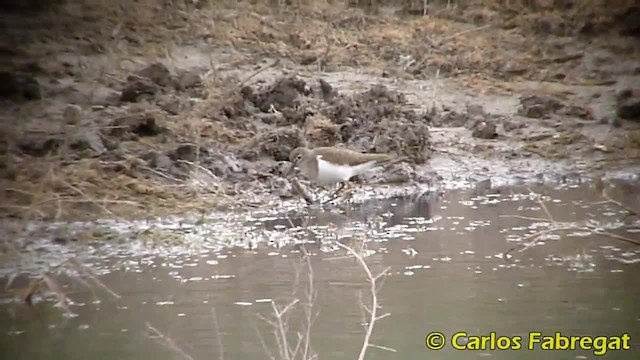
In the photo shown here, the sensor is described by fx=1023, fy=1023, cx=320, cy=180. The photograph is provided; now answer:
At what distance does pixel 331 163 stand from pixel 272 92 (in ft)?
1.32

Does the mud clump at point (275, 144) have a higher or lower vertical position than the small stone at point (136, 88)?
lower

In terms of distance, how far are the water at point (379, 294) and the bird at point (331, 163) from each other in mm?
104

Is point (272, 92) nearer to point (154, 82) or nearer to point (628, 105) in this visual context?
point (154, 82)

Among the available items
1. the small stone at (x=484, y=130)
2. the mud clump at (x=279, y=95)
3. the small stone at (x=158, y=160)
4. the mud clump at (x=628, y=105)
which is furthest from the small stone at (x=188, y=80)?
the mud clump at (x=628, y=105)

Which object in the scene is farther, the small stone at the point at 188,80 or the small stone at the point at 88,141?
the small stone at the point at 188,80

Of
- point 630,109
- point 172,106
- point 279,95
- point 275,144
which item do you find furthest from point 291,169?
point 630,109

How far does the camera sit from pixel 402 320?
2.17 m

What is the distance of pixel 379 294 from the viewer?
2.27m

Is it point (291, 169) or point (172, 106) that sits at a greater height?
point (172, 106)

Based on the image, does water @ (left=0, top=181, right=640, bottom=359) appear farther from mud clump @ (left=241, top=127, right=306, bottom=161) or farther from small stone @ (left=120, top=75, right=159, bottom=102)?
small stone @ (left=120, top=75, right=159, bottom=102)

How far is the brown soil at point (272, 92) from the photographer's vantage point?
2768mm

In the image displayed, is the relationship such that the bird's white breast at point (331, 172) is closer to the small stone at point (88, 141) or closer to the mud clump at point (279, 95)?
the mud clump at point (279, 95)

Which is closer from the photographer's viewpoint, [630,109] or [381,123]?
[381,123]

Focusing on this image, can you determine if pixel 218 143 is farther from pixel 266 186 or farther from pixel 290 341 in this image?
pixel 290 341
